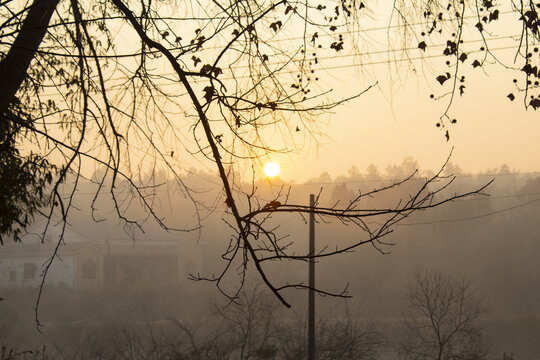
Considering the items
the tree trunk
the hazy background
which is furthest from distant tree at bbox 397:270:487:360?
the tree trunk

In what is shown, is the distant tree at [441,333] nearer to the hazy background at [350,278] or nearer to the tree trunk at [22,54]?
the hazy background at [350,278]

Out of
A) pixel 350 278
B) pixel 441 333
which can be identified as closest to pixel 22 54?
pixel 441 333

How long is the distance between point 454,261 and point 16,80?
59937mm

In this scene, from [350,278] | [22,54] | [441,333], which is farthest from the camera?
[350,278]

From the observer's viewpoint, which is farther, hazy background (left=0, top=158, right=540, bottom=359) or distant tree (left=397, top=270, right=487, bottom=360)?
hazy background (left=0, top=158, right=540, bottom=359)

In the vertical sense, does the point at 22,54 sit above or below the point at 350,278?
below

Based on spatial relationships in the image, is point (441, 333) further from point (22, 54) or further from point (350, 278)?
point (22, 54)

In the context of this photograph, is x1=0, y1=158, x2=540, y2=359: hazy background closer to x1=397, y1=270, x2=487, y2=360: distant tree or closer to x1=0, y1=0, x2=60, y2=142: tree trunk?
x1=397, y1=270, x2=487, y2=360: distant tree

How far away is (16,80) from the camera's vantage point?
17.5 feet

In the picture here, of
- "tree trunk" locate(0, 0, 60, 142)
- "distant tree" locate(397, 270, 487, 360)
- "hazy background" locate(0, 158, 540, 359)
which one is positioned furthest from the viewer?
"hazy background" locate(0, 158, 540, 359)

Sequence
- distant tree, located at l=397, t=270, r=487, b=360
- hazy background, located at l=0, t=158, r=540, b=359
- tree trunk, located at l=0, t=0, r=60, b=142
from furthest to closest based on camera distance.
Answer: hazy background, located at l=0, t=158, r=540, b=359, distant tree, located at l=397, t=270, r=487, b=360, tree trunk, located at l=0, t=0, r=60, b=142

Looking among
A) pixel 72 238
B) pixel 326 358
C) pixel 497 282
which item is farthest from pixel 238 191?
pixel 497 282

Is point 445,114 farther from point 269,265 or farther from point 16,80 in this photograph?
point 269,265

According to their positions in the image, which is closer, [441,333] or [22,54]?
[22,54]
